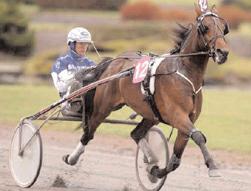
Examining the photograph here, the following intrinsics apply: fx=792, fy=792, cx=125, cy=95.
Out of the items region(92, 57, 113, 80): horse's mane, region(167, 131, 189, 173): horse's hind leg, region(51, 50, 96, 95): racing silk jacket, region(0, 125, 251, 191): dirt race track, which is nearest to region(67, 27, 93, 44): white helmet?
region(51, 50, 96, 95): racing silk jacket

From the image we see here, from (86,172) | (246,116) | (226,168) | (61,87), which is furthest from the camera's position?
(246,116)

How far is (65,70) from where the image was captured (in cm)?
858

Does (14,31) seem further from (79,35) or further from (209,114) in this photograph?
(79,35)

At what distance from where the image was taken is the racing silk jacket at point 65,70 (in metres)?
8.53

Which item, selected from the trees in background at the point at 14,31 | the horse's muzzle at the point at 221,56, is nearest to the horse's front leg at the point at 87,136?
the horse's muzzle at the point at 221,56

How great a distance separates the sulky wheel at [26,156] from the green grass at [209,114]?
241cm

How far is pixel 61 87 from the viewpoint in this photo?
8.56 m

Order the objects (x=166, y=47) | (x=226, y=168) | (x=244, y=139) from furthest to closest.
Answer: (x=166, y=47)
(x=244, y=139)
(x=226, y=168)

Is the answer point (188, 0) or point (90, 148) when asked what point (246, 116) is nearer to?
point (90, 148)

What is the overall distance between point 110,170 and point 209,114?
7116 mm

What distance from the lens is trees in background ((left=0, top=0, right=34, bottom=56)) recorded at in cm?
2950

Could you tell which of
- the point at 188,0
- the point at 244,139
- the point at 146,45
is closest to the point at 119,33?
the point at 146,45

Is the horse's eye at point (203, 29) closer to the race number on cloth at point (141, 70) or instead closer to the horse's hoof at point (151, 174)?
the race number on cloth at point (141, 70)

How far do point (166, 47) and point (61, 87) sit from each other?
19746mm
